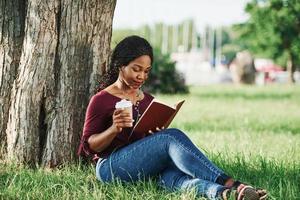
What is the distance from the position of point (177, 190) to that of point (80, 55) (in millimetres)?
1616

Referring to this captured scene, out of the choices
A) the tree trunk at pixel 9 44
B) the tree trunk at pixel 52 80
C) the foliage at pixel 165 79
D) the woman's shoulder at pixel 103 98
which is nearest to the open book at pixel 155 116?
the woman's shoulder at pixel 103 98

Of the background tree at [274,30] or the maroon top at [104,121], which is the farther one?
the background tree at [274,30]

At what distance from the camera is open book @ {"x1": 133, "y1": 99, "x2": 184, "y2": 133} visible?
431 centimetres

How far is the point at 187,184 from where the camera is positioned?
4355mm

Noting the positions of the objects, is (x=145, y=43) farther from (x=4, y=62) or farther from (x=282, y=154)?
(x=282, y=154)

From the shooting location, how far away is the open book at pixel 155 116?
4.31m

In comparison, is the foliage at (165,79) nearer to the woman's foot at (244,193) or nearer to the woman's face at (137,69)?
the woman's face at (137,69)

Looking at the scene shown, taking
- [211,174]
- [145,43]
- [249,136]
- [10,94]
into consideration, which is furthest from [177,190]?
[249,136]

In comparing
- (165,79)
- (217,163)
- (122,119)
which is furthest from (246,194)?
(165,79)

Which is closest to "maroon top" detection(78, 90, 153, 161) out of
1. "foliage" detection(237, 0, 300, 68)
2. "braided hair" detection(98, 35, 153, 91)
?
"braided hair" detection(98, 35, 153, 91)

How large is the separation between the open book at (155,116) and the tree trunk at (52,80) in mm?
1084

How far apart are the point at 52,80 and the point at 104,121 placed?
100cm

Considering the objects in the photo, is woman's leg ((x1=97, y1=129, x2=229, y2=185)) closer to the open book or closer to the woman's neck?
the open book

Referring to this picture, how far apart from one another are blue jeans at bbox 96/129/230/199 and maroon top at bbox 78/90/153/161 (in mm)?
111
